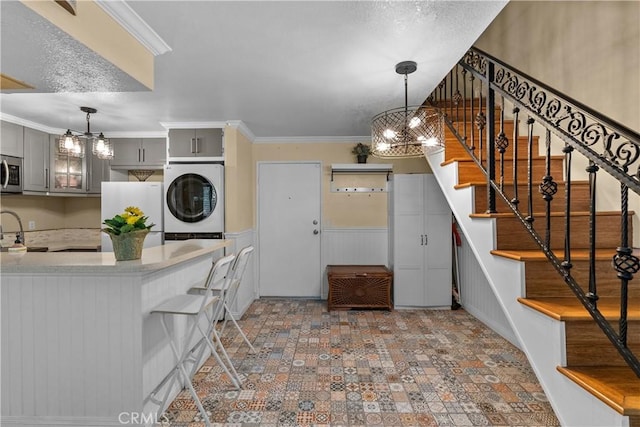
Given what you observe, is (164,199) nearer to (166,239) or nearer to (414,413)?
(166,239)

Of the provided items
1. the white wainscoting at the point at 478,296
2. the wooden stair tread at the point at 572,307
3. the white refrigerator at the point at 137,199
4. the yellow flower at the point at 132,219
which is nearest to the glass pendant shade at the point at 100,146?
the white refrigerator at the point at 137,199

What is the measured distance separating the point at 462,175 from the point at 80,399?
3.01 meters

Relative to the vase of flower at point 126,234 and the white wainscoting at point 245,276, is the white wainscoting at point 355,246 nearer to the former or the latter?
the white wainscoting at point 245,276

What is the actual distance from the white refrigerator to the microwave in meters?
0.89

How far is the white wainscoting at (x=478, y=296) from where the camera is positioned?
3225mm

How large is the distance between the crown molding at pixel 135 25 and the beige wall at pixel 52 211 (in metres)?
3.28

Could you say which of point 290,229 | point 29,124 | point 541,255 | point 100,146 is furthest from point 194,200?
point 541,255

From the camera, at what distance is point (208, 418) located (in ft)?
6.40

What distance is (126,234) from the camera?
6.02ft

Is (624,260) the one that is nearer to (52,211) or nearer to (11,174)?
(11,174)

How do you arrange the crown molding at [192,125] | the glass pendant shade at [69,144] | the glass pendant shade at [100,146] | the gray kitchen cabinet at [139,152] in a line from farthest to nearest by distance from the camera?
the gray kitchen cabinet at [139,152] < the crown molding at [192,125] < the glass pendant shade at [100,146] < the glass pendant shade at [69,144]

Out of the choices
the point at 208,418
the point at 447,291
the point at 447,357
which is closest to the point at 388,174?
the point at 447,291

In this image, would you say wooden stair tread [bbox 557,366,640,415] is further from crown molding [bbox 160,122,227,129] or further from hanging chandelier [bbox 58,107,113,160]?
hanging chandelier [bbox 58,107,113,160]

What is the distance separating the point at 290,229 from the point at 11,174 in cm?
332
